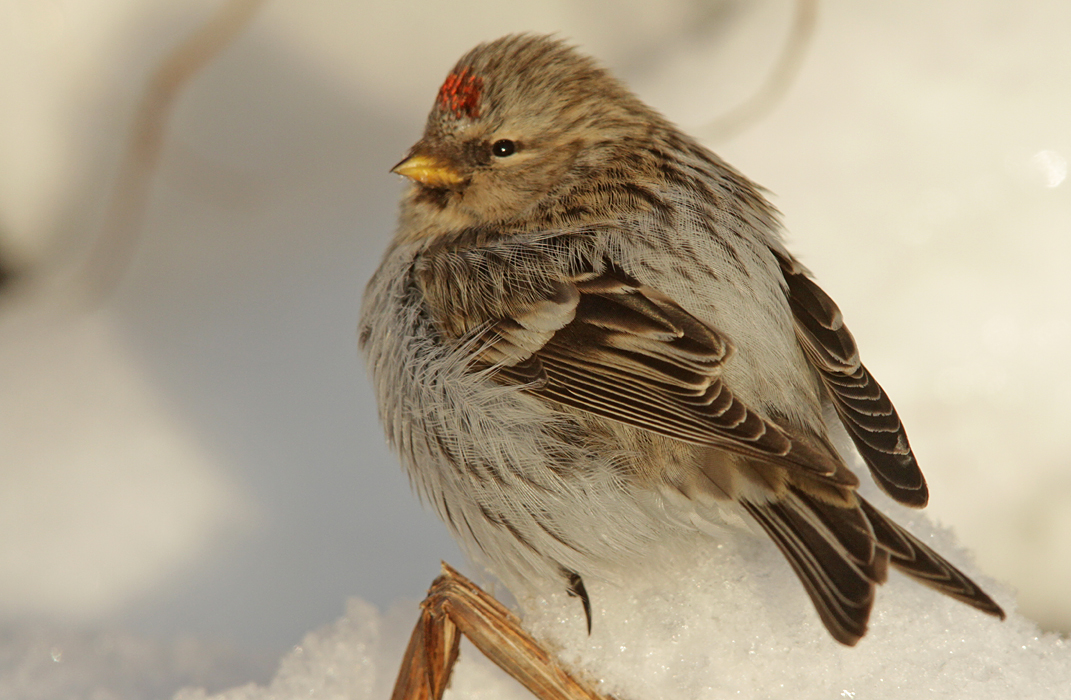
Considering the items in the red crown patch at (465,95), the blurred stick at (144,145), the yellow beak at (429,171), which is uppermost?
the blurred stick at (144,145)

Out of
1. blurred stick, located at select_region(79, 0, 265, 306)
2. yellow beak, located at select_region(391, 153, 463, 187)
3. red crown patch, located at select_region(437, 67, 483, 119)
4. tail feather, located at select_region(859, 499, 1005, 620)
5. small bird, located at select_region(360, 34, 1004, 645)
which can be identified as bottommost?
tail feather, located at select_region(859, 499, 1005, 620)

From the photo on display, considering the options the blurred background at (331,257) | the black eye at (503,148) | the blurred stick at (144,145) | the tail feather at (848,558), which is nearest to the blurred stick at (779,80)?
the blurred background at (331,257)

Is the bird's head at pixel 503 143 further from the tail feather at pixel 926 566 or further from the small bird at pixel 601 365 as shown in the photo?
the tail feather at pixel 926 566

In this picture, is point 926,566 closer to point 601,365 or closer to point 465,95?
point 601,365

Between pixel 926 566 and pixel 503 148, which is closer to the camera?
pixel 926 566

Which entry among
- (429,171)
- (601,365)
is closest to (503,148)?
(429,171)

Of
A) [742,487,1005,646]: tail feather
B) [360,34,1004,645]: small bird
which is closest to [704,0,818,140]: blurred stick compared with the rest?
[360,34,1004,645]: small bird

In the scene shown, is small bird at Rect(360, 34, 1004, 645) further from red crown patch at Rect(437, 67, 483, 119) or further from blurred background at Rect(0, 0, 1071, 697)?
blurred background at Rect(0, 0, 1071, 697)
